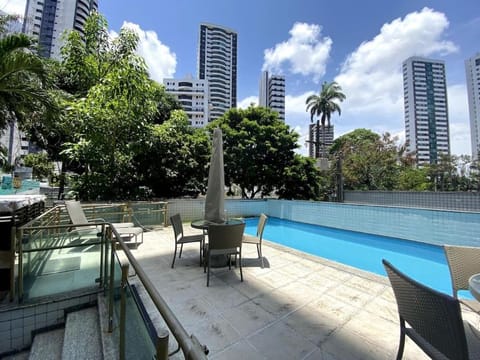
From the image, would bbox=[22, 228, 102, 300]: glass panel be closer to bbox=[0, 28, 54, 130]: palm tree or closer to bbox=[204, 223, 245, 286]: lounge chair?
bbox=[204, 223, 245, 286]: lounge chair

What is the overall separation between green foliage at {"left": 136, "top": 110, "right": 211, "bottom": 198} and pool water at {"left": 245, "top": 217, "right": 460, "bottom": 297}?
140 inches

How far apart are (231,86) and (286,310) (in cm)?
7471

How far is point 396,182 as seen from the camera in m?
15.7

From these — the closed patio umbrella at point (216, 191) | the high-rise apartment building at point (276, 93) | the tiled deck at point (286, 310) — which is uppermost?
the high-rise apartment building at point (276, 93)

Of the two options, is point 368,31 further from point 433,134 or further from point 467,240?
point 433,134

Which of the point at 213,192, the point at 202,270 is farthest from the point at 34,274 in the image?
the point at 213,192

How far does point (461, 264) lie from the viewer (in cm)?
210

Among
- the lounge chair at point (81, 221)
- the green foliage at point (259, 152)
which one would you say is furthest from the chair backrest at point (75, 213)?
the green foliage at point (259, 152)

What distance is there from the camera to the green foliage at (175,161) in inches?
366

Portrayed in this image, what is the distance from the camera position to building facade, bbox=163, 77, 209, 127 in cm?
5844

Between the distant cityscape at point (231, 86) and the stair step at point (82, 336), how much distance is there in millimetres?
7959

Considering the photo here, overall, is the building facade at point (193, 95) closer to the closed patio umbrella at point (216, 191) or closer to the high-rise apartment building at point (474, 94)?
the high-rise apartment building at point (474, 94)

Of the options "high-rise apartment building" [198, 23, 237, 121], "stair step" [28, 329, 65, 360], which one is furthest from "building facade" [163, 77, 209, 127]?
"stair step" [28, 329, 65, 360]

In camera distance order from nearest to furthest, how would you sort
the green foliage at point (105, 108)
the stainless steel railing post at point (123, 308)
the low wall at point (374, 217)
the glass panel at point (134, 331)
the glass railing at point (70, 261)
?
1. the glass panel at point (134, 331)
2. the stainless steel railing post at point (123, 308)
3. the glass railing at point (70, 261)
4. the low wall at point (374, 217)
5. the green foliage at point (105, 108)
